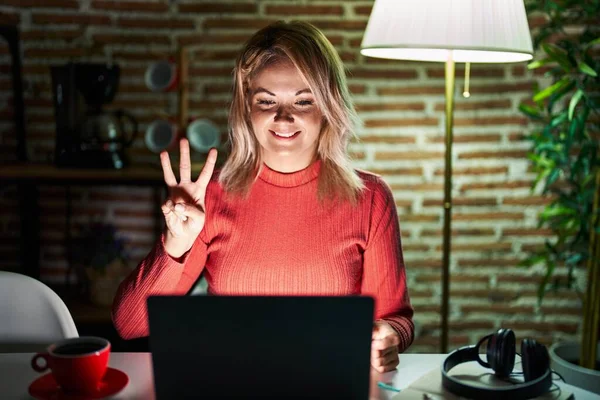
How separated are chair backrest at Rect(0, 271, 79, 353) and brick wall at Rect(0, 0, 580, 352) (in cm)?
139

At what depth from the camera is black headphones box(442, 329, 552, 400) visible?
1.08m

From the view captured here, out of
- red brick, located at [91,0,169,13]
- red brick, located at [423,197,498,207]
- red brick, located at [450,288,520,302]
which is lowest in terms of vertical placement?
red brick, located at [450,288,520,302]

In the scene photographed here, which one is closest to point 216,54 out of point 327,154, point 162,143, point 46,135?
point 162,143

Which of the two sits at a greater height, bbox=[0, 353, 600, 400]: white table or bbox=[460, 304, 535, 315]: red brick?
bbox=[0, 353, 600, 400]: white table

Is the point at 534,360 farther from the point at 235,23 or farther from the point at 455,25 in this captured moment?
the point at 235,23

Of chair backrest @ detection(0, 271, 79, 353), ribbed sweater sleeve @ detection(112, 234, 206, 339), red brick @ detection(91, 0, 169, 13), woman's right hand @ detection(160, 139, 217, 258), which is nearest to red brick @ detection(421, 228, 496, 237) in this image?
red brick @ detection(91, 0, 169, 13)

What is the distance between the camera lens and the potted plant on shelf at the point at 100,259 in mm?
2838

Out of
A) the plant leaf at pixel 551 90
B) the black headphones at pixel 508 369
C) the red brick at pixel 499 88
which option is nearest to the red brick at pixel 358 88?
the red brick at pixel 499 88

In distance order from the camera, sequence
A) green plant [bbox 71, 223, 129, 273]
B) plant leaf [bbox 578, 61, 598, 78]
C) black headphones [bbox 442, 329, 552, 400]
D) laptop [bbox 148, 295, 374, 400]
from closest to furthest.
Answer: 1. laptop [bbox 148, 295, 374, 400]
2. black headphones [bbox 442, 329, 552, 400]
3. plant leaf [bbox 578, 61, 598, 78]
4. green plant [bbox 71, 223, 129, 273]

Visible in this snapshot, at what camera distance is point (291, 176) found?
169 cm

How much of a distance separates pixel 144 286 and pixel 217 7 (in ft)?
5.62

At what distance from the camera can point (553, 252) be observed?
2.84 meters

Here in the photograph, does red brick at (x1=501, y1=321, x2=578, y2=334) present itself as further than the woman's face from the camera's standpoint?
Yes

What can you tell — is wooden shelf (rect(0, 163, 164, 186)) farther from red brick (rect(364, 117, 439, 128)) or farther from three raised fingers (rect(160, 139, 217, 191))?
three raised fingers (rect(160, 139, 217, 191))
